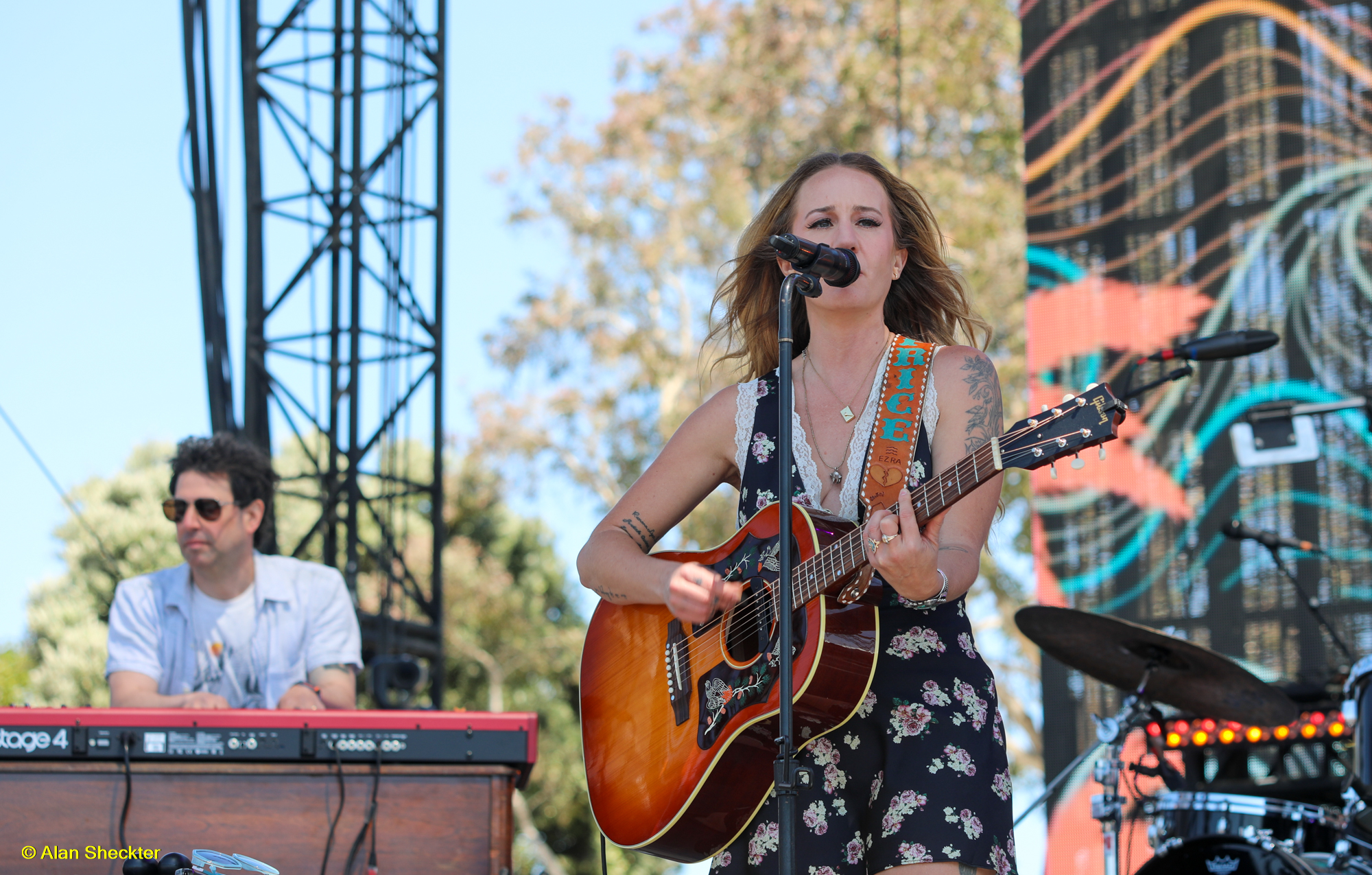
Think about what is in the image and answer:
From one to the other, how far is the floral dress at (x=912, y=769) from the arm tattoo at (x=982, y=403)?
0.14 meters

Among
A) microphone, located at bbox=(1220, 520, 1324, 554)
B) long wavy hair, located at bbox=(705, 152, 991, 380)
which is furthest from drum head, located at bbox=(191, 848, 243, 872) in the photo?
microphone, located at bbox=(1220, 520, 1324, 554)

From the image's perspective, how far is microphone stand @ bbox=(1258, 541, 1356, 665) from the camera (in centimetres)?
485

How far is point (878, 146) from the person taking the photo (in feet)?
49.5

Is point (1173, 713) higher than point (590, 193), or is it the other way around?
point (590, 193)

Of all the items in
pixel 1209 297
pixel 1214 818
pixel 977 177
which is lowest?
pixel 1214 818

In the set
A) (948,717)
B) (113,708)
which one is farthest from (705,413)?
(113,708)

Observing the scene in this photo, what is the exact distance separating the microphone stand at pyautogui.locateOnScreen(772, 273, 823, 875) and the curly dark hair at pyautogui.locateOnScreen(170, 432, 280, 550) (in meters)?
2.51

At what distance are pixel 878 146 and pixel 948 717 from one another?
1318 centimetres

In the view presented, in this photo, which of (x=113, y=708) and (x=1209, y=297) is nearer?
(x=113, y=708)

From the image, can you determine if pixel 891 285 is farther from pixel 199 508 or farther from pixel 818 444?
pixel 199 508

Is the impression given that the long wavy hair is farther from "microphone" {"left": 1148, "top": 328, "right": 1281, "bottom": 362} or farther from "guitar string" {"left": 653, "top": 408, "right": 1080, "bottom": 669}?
"microphone" {"left": 1148, "top": 328, "right": 1281, "bottom": 362}

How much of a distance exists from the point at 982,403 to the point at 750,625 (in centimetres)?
64

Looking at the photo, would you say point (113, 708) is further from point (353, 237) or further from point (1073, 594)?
point (353, 237)

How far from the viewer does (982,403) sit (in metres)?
2.74
